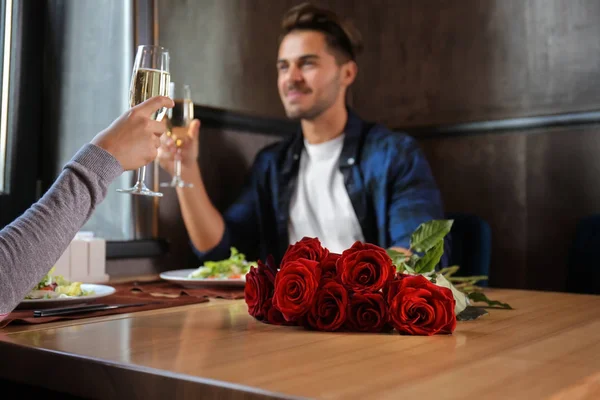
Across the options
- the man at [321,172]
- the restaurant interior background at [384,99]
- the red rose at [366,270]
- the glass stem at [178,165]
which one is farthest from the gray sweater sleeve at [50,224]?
the man at [321,172]

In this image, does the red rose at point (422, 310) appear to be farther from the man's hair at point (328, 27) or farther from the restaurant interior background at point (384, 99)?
the man's hair at point (328, 27)

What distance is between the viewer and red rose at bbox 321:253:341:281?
0.93 meters

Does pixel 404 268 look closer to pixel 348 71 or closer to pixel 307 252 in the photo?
pixel 307 252

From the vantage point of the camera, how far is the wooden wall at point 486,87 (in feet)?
7.65

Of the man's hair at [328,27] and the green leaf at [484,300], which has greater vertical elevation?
the man's hair at [328,27]

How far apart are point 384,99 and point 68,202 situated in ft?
7.07

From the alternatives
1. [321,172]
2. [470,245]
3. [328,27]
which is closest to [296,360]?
[470,245]

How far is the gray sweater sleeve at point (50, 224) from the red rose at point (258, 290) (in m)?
0.25

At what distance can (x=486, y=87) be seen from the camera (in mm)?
2586

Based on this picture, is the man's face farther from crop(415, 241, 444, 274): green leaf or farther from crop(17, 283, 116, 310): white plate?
crop(415, 241, 444, 274): green leaf

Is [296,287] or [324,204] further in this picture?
[324,204]

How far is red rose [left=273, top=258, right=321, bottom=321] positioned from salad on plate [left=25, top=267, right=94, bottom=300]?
0.45 metres

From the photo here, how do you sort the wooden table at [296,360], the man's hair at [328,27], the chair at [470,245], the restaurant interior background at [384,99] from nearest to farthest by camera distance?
the wooden table at [296,360]
the restaurant interior background at [384,99]
the chair at [470,245]
the man's hair at [328,27]

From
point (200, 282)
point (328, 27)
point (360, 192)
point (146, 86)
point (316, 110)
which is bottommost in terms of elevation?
point (200, 282)
